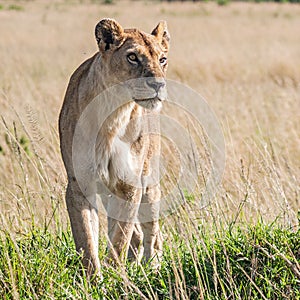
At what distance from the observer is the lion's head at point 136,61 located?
13.6ft

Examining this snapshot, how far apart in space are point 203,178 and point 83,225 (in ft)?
2.57

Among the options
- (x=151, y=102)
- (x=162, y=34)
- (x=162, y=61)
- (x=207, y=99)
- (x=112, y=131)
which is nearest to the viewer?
(x=151, y=102)

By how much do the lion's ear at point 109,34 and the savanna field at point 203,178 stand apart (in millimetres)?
762

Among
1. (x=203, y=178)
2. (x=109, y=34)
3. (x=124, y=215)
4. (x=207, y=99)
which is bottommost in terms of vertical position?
(x=207, y=99)

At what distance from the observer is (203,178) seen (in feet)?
14.6

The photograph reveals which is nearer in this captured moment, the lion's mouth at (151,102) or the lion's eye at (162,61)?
the lion's mouth at (151,102)

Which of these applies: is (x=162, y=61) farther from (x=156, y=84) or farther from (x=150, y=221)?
(x=150, y=221)

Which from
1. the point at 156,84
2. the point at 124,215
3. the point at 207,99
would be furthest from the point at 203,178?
the point at 207,99

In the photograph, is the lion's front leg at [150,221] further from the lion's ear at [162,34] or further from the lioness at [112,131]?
the lion's ear at [162,34]

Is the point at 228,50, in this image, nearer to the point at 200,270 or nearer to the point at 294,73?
the point at 294,73

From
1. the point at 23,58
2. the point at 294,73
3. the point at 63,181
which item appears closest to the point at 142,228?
the point at 63,181

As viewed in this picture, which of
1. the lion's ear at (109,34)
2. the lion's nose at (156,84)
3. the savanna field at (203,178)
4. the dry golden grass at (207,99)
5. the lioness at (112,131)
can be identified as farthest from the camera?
the dry golden grass at (207,99)

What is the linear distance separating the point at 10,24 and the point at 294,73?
1203 cm

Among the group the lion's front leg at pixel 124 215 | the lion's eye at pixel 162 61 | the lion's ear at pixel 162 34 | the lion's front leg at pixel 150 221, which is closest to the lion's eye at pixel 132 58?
the lion's eye at pixel 162 61
